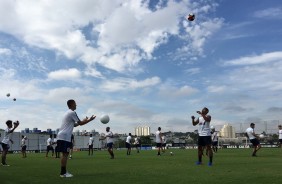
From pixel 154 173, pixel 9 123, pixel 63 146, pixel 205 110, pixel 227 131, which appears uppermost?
pixel 205 110

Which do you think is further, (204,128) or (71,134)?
(204,128)

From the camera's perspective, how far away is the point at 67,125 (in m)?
11.2

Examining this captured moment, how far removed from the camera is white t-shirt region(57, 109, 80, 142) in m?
11.2

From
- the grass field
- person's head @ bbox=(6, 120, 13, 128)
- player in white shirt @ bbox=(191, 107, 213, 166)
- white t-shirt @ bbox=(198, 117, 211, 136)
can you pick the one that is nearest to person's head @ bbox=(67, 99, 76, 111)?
the grass field

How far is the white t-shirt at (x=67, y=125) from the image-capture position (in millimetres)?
11171

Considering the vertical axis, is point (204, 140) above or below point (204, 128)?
below

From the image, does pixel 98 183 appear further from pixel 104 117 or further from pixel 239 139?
pixel 239 139

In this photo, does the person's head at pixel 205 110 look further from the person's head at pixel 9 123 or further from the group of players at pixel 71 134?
the person's head at pixel 9 123

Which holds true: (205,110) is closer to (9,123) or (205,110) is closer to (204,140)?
(204,140)

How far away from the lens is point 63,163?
10836mm

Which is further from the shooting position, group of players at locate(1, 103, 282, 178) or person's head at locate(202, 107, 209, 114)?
person's head at locate(202, 107, 209, 114)

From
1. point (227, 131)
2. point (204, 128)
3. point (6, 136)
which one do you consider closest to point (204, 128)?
point (204, 128)

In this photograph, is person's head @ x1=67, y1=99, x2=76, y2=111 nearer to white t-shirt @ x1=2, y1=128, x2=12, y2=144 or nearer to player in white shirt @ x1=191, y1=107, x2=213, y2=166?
player in white shirt @ x1=191, y1=107, x2=213, y2=166

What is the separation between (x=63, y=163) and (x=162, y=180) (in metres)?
3.19
